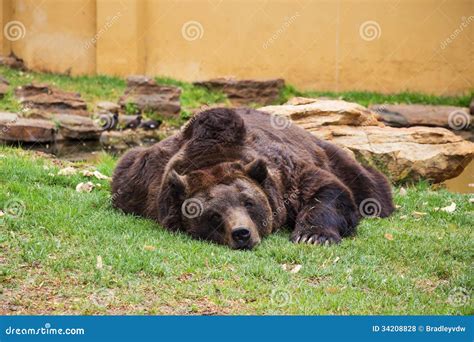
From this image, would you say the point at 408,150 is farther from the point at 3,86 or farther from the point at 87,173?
the point at 3,86

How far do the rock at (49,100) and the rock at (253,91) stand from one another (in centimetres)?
345

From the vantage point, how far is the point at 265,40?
56.6 ft

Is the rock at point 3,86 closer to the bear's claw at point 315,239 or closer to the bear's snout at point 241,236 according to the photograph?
the bear's claw at point 315,239

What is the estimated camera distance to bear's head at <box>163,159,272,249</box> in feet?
21.2

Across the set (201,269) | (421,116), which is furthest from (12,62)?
(201,269)

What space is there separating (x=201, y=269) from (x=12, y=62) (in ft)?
42.9

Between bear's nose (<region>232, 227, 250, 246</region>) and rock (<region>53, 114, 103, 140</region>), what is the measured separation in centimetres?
719

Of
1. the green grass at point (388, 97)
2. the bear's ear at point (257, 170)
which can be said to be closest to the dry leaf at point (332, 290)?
the bear's ear at point (257, 170)

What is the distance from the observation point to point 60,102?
14.0m

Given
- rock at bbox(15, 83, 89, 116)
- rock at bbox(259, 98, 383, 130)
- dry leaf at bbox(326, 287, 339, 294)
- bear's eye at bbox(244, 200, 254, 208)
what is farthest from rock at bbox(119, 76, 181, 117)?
dry leaf at bbox(326, 287, 339, 294)

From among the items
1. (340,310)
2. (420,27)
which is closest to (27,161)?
(340,310)

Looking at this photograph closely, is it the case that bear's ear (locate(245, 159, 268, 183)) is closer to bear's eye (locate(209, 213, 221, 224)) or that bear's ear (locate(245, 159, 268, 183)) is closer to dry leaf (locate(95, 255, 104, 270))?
bear's eye (locate(209, 213, 221, 224))

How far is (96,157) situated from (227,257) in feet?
20.8

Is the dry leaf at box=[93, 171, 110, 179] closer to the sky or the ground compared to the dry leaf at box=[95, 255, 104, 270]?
closer to the ground
